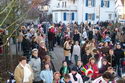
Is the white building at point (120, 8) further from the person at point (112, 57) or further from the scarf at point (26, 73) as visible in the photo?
the scarf at point (26, 73)

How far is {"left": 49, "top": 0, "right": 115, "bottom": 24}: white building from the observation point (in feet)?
199

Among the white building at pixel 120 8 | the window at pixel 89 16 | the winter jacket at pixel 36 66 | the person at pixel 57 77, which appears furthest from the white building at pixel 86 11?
the person at pixel 57 77

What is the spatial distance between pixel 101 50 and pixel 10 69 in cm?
432

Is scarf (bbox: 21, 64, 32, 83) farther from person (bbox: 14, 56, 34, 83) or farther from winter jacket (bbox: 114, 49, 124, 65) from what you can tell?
winter jacket (bbox: 114, 49, 124, 65)

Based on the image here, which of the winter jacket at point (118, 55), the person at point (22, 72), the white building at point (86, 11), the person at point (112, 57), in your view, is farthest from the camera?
the white building at point (86, 11)

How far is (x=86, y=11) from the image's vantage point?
61.1 metres

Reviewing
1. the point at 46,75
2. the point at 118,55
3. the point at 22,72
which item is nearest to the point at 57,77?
the point at 46,75

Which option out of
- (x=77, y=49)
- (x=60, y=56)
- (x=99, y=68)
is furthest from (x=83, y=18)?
(x=99, y=68)

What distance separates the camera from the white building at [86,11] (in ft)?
199

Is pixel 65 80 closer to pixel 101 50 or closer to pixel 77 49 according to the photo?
pixel 101 50

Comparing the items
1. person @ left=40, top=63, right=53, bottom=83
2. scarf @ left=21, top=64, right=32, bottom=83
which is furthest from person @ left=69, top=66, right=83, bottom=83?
scarf @ left=21, top=64, right=32, bottom=83

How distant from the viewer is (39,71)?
499 inches

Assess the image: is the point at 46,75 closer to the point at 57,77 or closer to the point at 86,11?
the point at 57,77

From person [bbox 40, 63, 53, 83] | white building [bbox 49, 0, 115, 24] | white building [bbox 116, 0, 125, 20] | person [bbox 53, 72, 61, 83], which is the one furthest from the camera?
white building [bbox 116, 0, 125, 20]
